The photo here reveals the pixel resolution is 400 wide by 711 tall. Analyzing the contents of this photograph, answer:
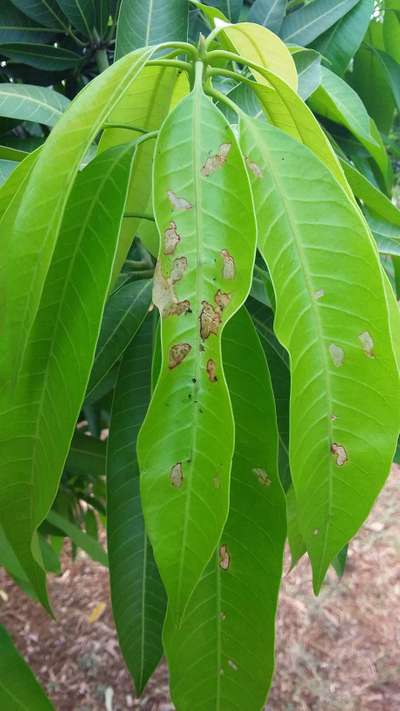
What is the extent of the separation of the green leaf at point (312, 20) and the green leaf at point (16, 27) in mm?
320

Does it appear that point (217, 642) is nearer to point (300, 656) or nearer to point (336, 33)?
point (336, 33)

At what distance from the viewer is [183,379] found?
0.36 m

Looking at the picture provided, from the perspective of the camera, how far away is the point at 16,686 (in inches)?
26.6

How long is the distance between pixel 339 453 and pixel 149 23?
0.50m

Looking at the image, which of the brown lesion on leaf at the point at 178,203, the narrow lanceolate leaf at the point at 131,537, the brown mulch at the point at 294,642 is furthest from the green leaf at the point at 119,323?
the brown mulch at the point at 294,642

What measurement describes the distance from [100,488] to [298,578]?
118cm

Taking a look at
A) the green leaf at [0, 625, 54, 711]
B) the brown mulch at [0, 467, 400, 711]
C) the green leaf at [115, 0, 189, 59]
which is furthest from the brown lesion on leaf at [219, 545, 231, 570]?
the brown mulch at [0, 467, 400, 711]

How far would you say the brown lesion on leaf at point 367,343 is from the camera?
37cm

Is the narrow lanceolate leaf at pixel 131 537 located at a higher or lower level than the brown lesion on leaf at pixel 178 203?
lower

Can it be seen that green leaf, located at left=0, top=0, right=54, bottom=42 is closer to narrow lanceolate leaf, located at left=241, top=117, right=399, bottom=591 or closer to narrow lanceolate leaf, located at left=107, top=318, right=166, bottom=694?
narrow lanceolate leaf, located at left=107, top=318, right=166, bottom=694

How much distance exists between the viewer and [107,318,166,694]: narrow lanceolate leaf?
60 centimetres

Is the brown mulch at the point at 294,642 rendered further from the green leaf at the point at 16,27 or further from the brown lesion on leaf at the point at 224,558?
the green leaf at the point at 16,27

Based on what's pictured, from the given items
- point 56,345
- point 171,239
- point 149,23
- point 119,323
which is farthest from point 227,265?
point 149,23

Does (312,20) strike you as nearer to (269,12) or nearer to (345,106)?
(269,12)
